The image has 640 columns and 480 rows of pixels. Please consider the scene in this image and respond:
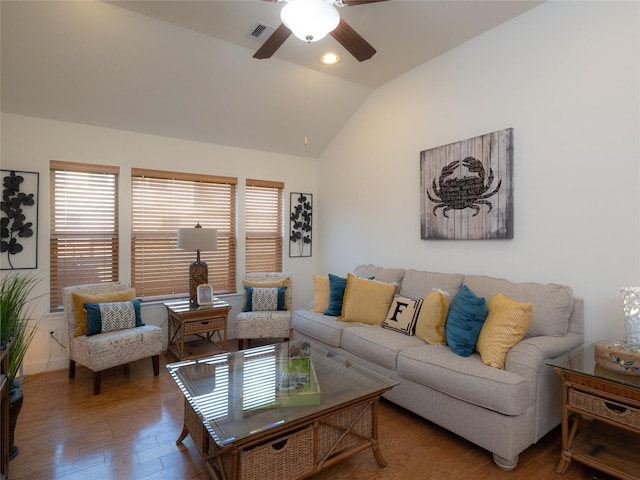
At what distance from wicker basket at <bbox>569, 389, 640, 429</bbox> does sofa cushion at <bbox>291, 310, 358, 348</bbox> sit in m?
1.67

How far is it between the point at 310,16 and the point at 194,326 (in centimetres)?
285

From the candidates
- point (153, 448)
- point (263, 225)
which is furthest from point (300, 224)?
point (153, 448)

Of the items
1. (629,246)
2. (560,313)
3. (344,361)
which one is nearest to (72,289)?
(344,361)

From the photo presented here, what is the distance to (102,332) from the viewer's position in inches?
122

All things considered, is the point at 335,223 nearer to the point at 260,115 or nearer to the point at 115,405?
the point at 260,115

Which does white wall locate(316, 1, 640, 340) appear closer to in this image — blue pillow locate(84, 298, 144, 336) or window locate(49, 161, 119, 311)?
blue pillow locate(84, 298, 144, 336)

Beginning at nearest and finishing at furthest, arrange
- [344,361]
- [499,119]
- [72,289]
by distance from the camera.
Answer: [344,361] < [499,119] < [72,289]

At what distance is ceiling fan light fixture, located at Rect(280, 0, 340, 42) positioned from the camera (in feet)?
5.81

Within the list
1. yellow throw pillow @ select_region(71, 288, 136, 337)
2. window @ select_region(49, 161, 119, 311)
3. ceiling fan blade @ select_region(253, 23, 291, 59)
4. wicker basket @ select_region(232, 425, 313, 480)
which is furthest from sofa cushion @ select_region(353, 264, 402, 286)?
window @ select_region(49, 161, 119, 311)

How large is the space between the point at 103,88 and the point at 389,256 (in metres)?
3.24

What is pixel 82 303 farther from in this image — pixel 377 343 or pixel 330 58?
pixel 330 58

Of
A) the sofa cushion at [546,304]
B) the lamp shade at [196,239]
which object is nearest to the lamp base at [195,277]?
the lamp shade at [196,239]

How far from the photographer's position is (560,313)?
2.34 meters

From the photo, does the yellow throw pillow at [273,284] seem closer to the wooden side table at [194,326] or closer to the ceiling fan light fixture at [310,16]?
the wooden side table at [194,326]
